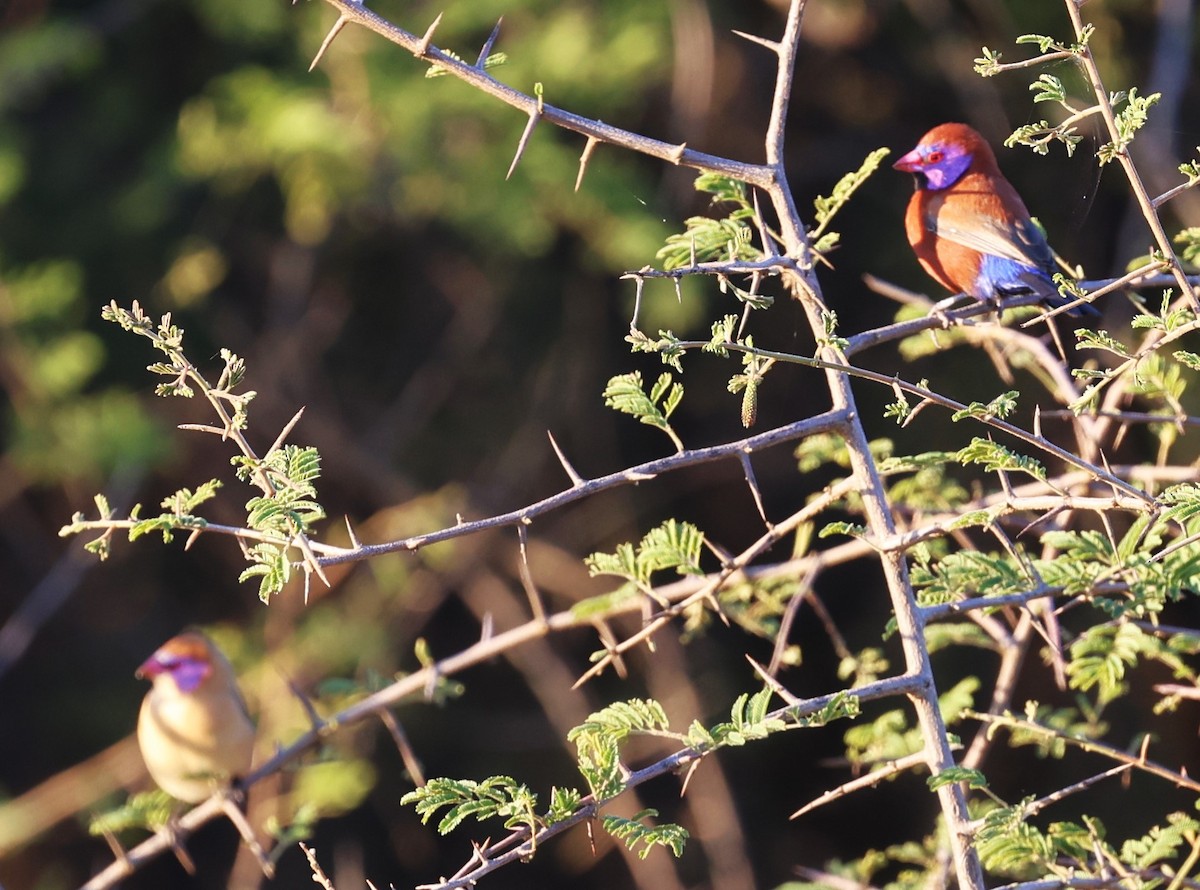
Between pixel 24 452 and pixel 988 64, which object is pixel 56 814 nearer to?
pixel 24 452

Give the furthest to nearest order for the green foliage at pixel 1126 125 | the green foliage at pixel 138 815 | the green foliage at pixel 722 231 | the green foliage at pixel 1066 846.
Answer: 1. the green foliage at pixel 138 815
2. the green foliage at pixel 722 231
3. the green foliage at pixel 1066 846
4. the green foliage at pixel 1126 125

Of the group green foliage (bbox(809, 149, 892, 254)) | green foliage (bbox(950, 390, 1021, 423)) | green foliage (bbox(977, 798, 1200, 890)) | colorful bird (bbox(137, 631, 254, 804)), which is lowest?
colorful bird (bbox(137, 631, 254, 804))

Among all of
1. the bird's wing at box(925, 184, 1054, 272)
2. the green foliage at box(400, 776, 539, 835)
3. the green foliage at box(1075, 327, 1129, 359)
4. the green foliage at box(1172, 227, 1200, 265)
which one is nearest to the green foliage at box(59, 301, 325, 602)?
the green foliage at box(400, 776, 539, 835)

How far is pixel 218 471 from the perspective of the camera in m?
5.63

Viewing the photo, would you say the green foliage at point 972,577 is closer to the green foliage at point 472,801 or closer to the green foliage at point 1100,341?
the green foliage at point 1100,341

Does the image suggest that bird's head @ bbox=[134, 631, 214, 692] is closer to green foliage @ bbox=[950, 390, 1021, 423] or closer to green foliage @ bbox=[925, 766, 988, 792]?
green foliage @ bbox=[925, 766, 988, 792]

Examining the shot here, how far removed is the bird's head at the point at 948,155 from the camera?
290 centimetres

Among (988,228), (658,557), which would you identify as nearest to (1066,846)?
(658,557)

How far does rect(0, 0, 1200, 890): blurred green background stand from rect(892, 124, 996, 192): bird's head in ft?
6.12

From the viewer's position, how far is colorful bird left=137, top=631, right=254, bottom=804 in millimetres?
3980

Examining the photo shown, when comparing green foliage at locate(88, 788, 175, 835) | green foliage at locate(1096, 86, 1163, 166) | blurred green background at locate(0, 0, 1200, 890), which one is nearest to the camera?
green foliage at locate(1096, 86, 1163, 166)

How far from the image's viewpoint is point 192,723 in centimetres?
403

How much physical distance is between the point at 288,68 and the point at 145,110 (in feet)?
2.30

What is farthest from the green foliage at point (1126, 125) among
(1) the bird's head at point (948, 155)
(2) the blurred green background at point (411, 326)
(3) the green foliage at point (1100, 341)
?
(2) the blurred green background at point (411, 326)
